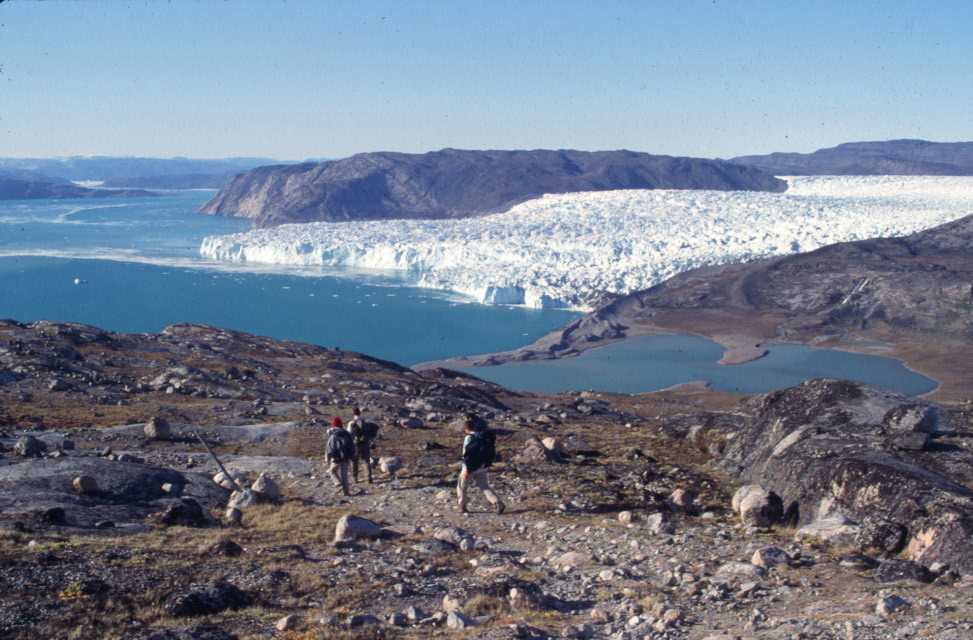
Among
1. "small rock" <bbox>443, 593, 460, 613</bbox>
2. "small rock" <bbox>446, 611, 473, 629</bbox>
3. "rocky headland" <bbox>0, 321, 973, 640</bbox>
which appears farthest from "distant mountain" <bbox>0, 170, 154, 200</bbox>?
"small rock" <bbox>446, 611, 473, 629</bbox>

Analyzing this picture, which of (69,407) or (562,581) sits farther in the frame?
(69,407)

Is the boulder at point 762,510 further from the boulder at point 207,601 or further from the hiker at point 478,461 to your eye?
the boulder at point 207,601

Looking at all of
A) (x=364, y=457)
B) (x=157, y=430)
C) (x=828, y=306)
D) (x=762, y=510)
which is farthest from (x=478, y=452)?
(x=828, y=306)

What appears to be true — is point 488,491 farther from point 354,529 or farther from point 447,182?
point 447,182

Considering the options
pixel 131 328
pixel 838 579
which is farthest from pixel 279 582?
pixel 131 328

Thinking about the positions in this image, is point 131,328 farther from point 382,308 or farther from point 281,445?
point 281,445
